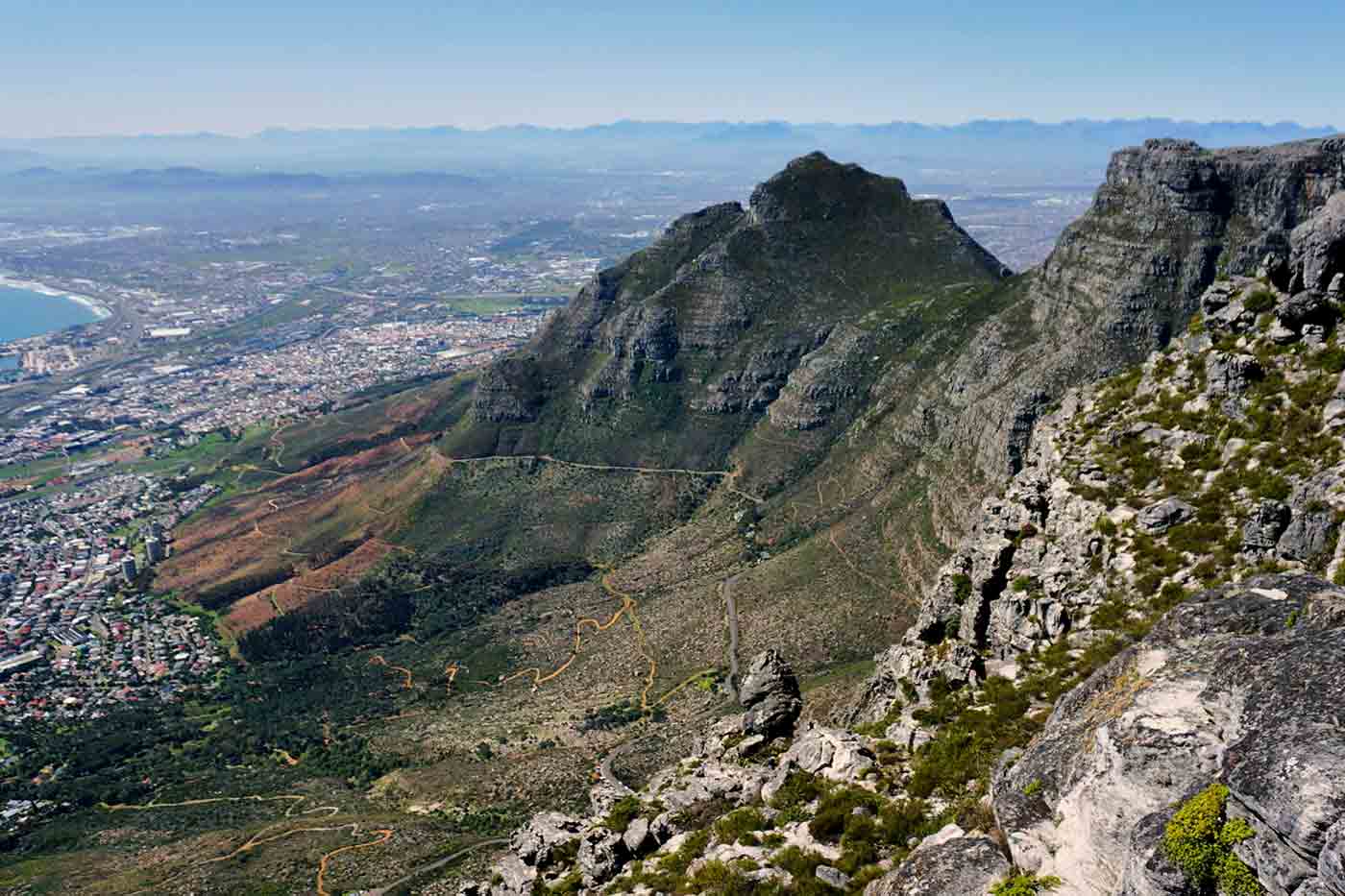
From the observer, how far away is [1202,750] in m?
16.9

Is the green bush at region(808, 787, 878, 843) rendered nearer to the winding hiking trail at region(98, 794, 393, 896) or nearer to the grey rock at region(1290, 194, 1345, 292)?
the grey rock at region(1290, 194, 1345, 292)

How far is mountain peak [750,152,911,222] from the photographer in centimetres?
16875

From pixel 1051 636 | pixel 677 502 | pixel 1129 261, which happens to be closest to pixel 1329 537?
pixel 1051 636

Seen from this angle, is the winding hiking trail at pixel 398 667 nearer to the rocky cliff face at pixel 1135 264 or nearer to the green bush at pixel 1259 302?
the rocky cliff face at pixel 1135 264

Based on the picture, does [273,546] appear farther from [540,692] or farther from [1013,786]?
[1013,786]

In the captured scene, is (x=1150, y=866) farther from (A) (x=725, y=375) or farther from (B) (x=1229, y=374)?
(A) (x=725, y=375)

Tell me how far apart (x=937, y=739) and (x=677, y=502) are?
11220 cm

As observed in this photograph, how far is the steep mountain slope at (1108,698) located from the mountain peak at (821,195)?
127 meters

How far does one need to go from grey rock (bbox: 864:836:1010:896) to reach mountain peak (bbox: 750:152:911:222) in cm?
15838

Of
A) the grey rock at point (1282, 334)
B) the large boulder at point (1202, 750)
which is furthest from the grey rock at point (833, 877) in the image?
the grey rock at point (1282, 334)

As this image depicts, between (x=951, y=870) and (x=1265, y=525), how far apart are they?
17378 mm

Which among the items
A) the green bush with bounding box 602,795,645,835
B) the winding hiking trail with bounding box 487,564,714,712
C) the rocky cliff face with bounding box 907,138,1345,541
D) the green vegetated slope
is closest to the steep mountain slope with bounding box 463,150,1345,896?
the green bush with bounding box 602,795,645,835

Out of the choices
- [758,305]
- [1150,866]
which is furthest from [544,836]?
[758,305]

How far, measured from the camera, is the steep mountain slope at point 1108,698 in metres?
15.8
